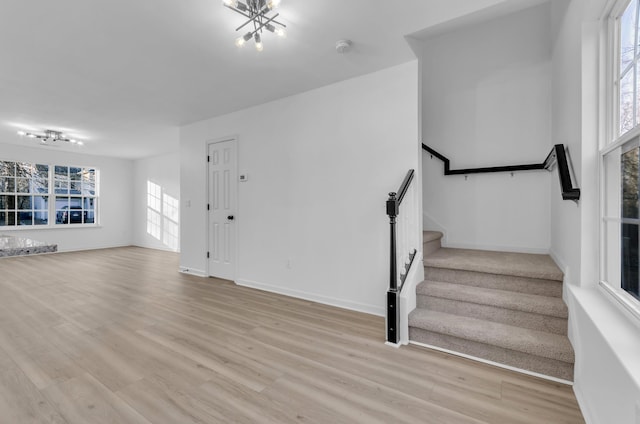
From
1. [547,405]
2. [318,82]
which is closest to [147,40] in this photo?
[318,82]

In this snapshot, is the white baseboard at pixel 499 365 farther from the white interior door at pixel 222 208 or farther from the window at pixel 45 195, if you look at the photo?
the window at pixel 45 195

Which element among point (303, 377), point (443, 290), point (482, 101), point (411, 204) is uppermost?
point (482, 101)

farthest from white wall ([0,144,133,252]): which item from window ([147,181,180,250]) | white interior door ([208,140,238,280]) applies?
white interior door ([208,140,238,280])

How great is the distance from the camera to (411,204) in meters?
2.76

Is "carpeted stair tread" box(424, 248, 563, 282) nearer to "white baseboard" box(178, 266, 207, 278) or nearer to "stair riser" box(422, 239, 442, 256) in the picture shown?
"stair riser" box(422, 239, 442, 256)

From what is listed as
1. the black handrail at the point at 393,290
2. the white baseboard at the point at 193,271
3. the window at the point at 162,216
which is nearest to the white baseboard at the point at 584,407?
the black handrail at the point at 393,290

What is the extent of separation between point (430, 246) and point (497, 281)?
779 mm

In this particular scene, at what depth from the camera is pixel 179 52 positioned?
2.67 m

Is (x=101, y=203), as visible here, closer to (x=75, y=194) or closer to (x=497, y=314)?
(x=75, y=194)

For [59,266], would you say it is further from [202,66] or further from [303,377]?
[303,377]

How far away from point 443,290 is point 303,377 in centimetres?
138

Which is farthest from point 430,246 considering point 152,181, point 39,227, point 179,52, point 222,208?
point 39,227

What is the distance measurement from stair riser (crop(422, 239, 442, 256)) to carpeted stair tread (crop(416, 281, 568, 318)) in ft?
1.30

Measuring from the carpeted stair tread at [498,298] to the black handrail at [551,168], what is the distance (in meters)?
0.84
